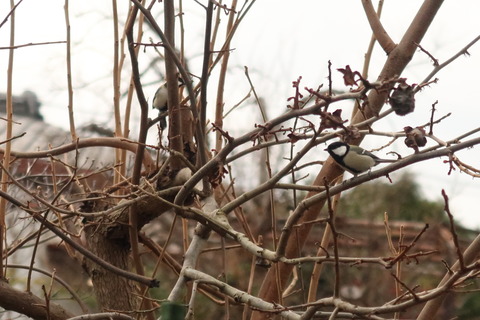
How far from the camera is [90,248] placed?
231 centimetres

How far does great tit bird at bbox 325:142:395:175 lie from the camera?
215cm

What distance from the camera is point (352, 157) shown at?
87.7 inches

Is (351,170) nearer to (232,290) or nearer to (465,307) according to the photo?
(232,290)

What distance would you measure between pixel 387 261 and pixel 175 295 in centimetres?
50

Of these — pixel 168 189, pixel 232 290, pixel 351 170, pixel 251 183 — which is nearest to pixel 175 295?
pixel 232 290

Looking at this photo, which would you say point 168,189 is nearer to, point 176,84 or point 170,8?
point 176,84

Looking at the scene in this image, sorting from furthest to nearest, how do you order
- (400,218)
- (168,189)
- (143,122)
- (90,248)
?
1. (400,218)
2. (90,248)
3. (168,189)
4. (143,122)

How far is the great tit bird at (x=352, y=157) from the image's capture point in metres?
2.15

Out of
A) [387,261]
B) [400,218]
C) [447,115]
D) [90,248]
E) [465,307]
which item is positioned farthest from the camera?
[400,218]

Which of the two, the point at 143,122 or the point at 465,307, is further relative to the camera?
the point at 465,307

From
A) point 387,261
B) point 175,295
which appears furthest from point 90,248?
point 387,261

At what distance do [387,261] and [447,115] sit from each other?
1.16 feet

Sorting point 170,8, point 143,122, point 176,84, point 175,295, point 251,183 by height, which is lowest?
point 175,295

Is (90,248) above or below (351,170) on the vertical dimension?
below
